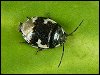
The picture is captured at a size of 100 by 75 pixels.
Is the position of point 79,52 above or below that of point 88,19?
below

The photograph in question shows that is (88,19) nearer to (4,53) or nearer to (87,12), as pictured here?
(87,12)

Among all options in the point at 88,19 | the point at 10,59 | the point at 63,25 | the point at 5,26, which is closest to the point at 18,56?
the point at 10,59

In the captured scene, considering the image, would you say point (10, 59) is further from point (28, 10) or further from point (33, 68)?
point (28, 10)

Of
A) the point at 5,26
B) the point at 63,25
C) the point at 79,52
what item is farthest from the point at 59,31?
the point at 5,26
